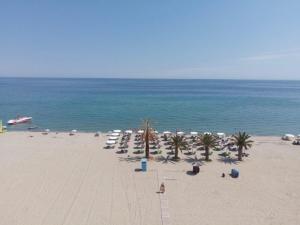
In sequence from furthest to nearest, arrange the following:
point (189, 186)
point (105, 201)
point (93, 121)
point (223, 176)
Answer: point (93, 121) < point (223, 176) < point (189, 186) < point (105, 201)

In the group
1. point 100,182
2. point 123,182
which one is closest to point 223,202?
point 123,182

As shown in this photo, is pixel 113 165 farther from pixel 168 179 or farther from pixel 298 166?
pixel 298 166

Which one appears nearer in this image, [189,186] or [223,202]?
[223,202]

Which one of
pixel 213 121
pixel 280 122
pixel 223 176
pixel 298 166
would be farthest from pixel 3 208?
pixel 280 122

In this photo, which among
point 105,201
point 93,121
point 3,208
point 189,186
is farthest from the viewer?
point 93,121

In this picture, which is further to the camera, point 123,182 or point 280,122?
point 280,122

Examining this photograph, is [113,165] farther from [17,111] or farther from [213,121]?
[17,111]
